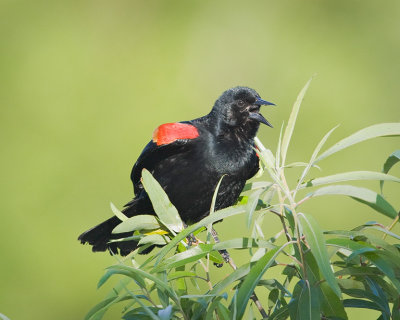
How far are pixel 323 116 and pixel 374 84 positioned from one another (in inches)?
41.1

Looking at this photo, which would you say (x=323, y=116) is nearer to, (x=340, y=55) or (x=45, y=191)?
(x=340, y=55)

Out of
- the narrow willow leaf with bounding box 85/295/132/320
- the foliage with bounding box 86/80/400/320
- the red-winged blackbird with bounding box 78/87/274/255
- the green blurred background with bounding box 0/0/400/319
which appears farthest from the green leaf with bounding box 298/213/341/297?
the green blurred background with bounding box 0/0/400/319

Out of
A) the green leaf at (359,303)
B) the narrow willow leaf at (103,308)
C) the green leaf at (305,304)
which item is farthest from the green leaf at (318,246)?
the narrow willow leaf at (103,308)

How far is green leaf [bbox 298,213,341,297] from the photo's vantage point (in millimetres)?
1122

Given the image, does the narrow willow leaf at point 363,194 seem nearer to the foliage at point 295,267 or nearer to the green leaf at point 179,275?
the foliage at point 295,267

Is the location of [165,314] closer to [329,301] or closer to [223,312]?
[223,312]

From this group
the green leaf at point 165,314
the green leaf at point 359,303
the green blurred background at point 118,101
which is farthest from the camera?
the green blurred background at point 118,101

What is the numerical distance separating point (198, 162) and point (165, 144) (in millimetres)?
127

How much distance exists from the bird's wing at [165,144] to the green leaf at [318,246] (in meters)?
1.23

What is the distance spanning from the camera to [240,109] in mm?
2506

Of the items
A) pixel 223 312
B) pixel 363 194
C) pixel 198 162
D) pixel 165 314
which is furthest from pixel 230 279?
pixel 198 162

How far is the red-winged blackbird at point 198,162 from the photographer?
2.35 m

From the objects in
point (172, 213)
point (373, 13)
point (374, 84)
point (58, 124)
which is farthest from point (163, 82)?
point (172, 213)

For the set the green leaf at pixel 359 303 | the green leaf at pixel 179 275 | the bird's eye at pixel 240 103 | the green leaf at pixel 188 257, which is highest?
the bird's eye at pixel 240 103
